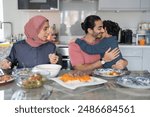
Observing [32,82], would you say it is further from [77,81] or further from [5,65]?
[5,65]

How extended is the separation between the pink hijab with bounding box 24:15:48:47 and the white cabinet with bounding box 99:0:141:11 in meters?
1.76

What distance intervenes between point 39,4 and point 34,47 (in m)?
1.64

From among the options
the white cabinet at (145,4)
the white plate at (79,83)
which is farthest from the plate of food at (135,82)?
the white cabinet at (145,4)

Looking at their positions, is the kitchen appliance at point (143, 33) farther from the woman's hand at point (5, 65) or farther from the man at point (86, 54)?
Result: the woman's hand at point (5, 65)

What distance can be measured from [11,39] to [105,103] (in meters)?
3.02

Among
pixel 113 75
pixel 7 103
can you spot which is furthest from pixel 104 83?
pixel 7 103

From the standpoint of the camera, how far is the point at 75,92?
1.44 metres

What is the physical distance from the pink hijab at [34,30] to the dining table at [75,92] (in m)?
0.72

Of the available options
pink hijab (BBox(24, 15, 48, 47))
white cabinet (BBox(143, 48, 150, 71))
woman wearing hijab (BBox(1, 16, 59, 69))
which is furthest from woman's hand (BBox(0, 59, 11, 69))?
white cabinet (BBox(143, 48, 150, 71))

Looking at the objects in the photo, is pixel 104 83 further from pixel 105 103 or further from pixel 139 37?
pixel 139 37

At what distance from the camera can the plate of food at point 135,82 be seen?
1.51 m

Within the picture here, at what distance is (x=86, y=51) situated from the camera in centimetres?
239

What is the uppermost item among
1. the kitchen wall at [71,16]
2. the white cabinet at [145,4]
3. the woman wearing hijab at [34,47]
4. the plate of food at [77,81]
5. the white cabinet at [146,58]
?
the white cabinet at [145,4]

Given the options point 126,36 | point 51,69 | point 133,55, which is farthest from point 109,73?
point 126,36
